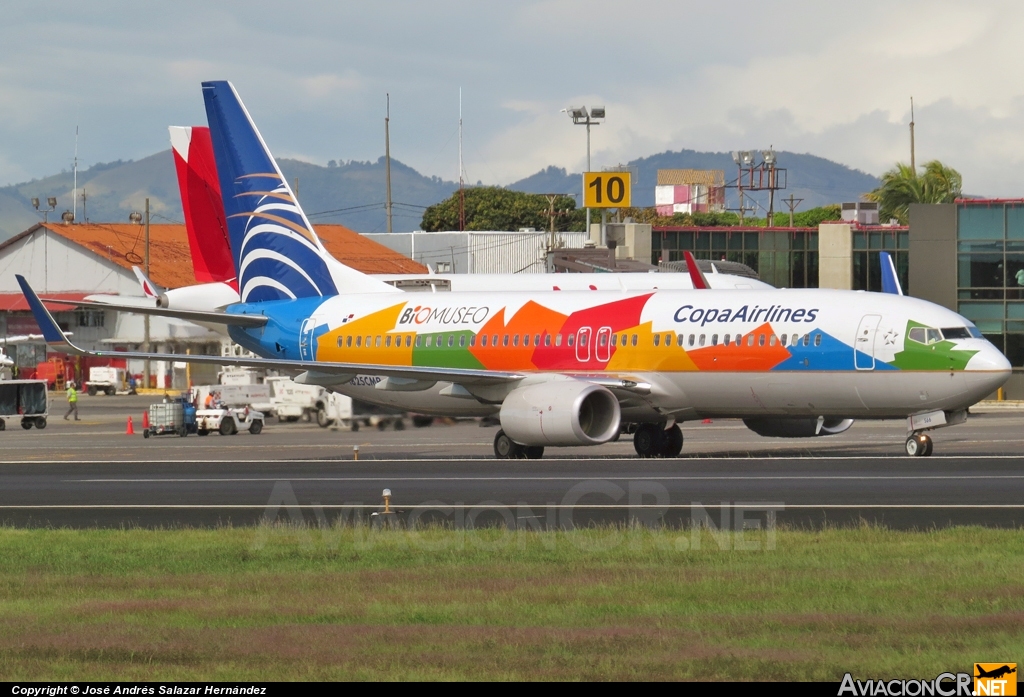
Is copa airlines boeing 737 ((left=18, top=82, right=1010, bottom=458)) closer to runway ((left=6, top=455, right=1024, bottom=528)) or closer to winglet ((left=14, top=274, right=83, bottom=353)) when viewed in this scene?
winglet ((left=14, top=274, right=83, bottom=353))

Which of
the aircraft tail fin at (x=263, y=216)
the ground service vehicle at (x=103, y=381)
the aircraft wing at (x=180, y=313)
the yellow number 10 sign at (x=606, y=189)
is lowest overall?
the ground service vehicle at (x=103, y=381)

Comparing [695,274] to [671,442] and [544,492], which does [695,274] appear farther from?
[544,492]

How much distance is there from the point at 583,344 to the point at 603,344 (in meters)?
0.57

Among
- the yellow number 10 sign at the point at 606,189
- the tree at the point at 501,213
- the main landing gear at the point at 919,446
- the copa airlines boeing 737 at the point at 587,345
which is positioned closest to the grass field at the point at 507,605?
the copa airlines boeing 737 at the point at 587,345

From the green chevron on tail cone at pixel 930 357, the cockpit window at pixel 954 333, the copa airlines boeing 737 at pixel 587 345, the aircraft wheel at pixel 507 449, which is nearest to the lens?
the green chevron on tail cone at pixel 930 357

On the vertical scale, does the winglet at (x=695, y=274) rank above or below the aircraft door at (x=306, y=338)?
above

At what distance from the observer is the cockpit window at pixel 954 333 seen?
31312 mm

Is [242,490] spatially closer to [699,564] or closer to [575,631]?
[699,564]

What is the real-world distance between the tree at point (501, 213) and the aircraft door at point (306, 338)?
12397 centimetres

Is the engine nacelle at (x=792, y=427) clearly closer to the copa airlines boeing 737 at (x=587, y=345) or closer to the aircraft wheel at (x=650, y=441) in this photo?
the copa airlines boeing 737 at (x=587, y=345)

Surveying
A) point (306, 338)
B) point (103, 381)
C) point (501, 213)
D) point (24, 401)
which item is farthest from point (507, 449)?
point (501, 213)

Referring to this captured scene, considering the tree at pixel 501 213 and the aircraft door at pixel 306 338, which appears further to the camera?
the tree at pixel 501 213

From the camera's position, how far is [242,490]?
89.7 ft

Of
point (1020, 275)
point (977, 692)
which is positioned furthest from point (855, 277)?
point (977, 692)
